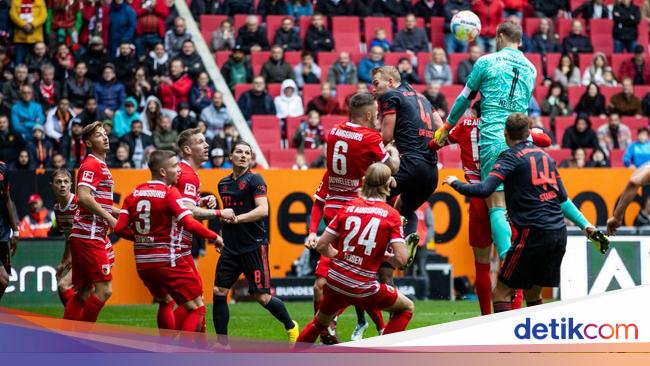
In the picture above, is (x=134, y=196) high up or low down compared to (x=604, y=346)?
up

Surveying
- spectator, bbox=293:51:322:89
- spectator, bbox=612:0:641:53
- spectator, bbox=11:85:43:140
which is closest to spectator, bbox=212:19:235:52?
spectator, bbox=293:51:322:89

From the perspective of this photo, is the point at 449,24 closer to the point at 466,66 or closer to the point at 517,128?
the point at 466,66

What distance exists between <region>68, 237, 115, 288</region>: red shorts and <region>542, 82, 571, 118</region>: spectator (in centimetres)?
1274

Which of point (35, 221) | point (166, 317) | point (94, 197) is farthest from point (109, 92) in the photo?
point (166, 317)

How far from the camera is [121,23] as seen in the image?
922 inches

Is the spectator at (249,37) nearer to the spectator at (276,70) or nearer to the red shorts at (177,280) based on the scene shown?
the spectator at (276,70)

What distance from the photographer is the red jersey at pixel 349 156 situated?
37.8 ft

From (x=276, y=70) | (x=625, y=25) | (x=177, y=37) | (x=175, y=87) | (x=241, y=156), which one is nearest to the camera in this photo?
(x=241, y=156)

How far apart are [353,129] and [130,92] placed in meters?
11.4

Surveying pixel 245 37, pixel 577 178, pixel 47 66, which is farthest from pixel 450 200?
pixel 47 66

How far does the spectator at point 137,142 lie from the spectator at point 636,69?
10.3 meters

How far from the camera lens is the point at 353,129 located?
11.6 meters

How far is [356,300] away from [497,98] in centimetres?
293

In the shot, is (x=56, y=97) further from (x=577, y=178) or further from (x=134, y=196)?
(x=134, y=196)
